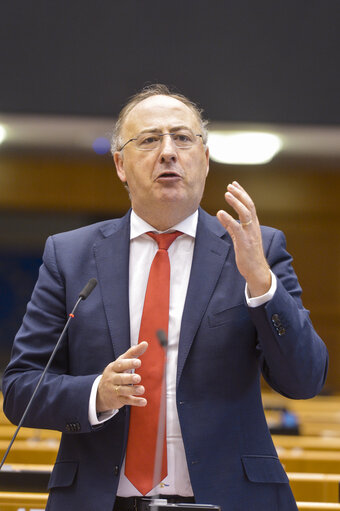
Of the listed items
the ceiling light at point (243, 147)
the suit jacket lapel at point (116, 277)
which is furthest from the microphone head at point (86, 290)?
the ceiling light at point (243, 147)

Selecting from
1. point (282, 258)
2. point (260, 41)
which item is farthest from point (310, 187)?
point (282, 258)

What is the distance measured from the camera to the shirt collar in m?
1.86

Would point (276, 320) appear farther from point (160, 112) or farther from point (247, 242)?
point (160, 112)

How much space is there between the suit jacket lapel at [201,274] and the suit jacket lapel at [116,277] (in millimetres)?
148

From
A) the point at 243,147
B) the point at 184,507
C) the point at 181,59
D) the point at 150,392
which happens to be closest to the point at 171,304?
the point at 150,392

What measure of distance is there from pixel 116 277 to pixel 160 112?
47 cm

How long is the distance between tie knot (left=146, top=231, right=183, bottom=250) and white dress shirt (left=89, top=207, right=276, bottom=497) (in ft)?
0.04

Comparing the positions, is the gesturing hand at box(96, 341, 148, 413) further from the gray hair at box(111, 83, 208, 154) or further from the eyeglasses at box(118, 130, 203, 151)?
the gray hair at box(111, 83, 208, 154)

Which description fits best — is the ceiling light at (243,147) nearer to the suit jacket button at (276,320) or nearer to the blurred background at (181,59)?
the blurred background at (181,59)

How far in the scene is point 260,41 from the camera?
5441 mm

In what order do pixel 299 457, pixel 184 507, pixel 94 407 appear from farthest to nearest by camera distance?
pixel 299 457
pixel 94 407
pixel 184 507

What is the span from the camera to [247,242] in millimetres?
1526

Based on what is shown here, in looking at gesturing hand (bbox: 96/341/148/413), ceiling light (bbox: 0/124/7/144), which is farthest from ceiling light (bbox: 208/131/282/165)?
gesturing hand (bbox: 96/341/148/413)

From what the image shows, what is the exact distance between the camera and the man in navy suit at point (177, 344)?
155 cm
